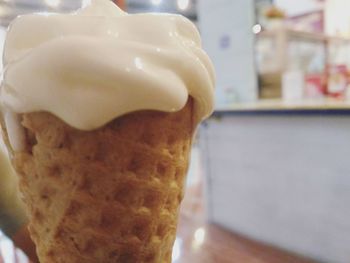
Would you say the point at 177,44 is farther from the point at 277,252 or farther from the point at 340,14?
the point at 340,14

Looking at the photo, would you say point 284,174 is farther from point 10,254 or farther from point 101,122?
point 101,122

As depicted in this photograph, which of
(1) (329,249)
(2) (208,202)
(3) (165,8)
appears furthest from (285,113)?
(3) (165,8)

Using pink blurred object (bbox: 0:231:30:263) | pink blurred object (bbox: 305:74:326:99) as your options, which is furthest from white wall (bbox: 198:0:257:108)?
pink blurred object (bbox: 0:231:30:263)

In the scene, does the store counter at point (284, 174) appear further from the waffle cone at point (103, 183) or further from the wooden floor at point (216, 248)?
the waffle cone at point (103, 183)

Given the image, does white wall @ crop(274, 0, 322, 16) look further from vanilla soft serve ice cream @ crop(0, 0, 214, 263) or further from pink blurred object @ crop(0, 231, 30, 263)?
vanilla soft serve ice cream @ crop(0, 0, 214, 263)

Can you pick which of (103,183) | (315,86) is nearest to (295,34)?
(315,86)
